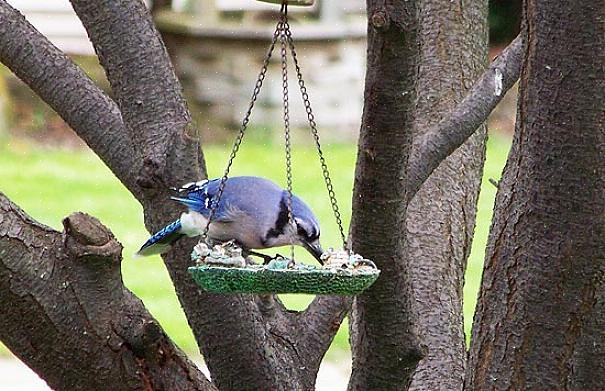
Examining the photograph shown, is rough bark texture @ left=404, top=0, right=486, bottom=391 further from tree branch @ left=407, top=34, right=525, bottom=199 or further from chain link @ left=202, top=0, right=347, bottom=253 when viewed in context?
chain link @ left=202, top=0, right=347, bottom=253

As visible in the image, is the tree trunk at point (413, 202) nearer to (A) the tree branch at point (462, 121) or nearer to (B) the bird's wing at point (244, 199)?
(A) the tree branch at point (462, 121)

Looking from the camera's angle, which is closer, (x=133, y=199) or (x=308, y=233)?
(x=308, y=233)

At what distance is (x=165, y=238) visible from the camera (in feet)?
7.45

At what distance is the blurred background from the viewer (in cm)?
796

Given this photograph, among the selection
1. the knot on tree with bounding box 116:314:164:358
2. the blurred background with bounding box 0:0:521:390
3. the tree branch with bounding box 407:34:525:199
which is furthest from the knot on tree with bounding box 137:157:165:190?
the blurred background with bounding box 0:0:521:390

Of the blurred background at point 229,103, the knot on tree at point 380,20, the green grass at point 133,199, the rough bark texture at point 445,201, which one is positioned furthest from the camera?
the blurred background at point 229,103

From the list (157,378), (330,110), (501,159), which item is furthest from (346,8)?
(157,378)

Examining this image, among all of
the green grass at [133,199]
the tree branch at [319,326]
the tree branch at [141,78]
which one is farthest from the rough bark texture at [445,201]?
the green grass at [133,199]

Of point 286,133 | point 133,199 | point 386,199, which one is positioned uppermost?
point 133,199

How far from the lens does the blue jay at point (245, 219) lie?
7.40ft

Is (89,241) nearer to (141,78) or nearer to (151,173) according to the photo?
(151,173)

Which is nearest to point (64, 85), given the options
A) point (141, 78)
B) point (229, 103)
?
point (141, 78)

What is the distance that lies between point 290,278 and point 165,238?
0.49 metres

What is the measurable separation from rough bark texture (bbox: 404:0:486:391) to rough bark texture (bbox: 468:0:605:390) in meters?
0.46
